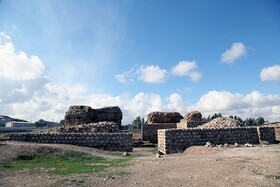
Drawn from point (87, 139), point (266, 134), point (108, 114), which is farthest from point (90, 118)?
point (266, 134)

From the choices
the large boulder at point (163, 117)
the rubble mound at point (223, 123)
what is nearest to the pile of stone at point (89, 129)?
the rubble mound at point (223, 123)

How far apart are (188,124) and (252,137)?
828 centimetres

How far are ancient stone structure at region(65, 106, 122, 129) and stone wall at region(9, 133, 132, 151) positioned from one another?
8.14m

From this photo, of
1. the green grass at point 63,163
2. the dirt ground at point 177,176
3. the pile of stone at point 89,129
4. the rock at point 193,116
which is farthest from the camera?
the rock at point 193,116

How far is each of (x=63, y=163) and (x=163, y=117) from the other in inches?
812

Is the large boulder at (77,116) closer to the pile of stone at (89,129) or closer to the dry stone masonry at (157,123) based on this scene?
the pile of stone at (89,129)

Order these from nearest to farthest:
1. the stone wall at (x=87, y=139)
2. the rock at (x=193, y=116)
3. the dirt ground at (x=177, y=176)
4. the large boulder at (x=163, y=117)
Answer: the dirt ground at (x=177, y=176)
the stone wall at (x=87, y=139)
the rock at (x=193, y=116)
the large boulder at (x=163, y=117)

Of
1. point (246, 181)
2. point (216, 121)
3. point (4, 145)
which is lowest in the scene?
point (246, 181)

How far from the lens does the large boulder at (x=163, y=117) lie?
30.4 m

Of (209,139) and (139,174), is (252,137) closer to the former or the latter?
(209,139)

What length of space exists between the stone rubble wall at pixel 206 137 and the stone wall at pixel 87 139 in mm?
2145

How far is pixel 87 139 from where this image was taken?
49.6 ft

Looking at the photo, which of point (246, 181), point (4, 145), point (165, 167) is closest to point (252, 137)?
point (165, 167)

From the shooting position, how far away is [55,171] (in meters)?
8.92
